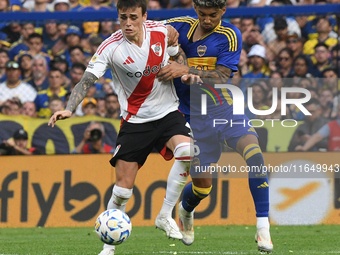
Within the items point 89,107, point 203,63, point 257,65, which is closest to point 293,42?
point 257,65

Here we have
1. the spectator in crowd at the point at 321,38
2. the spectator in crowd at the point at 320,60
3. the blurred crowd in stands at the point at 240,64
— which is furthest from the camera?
the spectator in crowd at the point at 321,38

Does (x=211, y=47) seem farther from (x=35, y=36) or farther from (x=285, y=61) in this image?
(x=35, y=36)

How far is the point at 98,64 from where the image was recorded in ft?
19.9

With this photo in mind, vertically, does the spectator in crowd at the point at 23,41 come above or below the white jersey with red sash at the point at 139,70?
above

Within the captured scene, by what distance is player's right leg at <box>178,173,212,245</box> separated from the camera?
22.4 ft

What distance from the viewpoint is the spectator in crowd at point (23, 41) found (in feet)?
32.7

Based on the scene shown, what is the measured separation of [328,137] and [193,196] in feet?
11.2

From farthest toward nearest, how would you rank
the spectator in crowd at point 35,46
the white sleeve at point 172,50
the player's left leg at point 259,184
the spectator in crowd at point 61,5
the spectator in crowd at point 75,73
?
the spectator in crowd at point 61,5 → the spectator in crowd at point 35,46 → the spectator in crowd at point 75,73 → the white sleeve at point 172,50 → the player's left leg at point 259,184

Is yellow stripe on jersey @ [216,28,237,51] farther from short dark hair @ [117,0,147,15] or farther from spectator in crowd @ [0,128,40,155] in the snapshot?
spectator in crowd @ [0,128,40,155]

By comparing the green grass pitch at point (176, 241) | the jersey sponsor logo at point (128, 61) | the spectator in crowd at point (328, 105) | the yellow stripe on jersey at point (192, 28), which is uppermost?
the yellow stripe on jersey at point (192, 28)

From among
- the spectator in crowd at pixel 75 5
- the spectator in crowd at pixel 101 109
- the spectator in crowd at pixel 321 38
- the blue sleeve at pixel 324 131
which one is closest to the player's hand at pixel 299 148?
the blue sleeve at pixel 324 131

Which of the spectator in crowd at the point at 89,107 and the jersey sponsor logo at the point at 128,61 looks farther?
the spectator in crowd at the point at 89,107

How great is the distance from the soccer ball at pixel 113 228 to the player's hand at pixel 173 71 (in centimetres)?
142

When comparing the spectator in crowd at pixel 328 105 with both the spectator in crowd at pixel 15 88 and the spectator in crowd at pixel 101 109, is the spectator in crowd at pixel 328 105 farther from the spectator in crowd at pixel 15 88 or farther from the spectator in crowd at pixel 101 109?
the spectator in crowd at pixel 15 88
